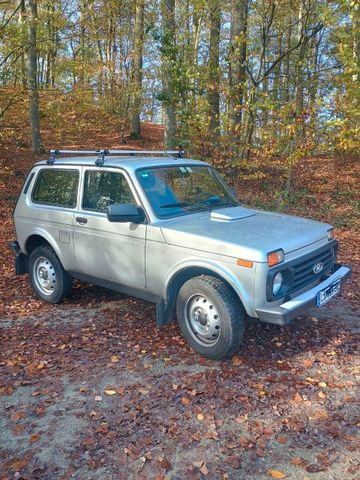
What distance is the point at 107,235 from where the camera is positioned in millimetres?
4918

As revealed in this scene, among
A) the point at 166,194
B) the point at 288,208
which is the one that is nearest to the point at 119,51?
the point at 288,208

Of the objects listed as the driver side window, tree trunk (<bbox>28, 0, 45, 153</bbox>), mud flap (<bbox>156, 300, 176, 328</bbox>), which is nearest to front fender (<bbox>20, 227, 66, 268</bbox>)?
the driver side window

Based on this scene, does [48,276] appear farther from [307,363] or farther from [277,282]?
[307,363]

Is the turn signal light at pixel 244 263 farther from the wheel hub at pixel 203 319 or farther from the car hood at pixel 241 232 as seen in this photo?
the wheel hub at pixel 203 319

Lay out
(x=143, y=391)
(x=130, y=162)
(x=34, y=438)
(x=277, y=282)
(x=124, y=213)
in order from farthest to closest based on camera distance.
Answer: (x=130, y=162), (x=124, y=213), (x=277, y=282), (x=143, y=391), (x=34, y=438)

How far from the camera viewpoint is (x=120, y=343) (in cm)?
476

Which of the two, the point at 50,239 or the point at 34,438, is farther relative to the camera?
the point at 50,239

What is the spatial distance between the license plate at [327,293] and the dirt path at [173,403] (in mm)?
580

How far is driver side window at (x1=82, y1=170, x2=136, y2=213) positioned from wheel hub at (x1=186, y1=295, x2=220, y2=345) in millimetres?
1324

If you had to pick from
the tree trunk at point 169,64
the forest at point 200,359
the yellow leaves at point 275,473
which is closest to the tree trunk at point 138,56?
the tree trunk at point 169,64

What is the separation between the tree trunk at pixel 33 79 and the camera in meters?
10.6

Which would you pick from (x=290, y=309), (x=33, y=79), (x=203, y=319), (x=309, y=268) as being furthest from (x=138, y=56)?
(x=290, y=309)

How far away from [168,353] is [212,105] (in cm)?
870

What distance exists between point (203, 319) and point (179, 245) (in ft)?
A: 2.59
